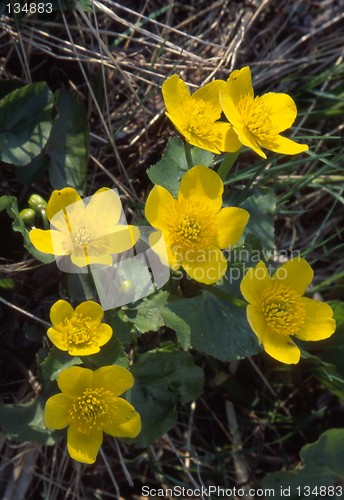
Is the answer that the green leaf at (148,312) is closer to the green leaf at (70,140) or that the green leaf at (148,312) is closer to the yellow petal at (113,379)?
the yellow petal at (113,379)

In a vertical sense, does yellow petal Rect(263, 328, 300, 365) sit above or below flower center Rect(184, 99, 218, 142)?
below

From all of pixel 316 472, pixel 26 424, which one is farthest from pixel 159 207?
pixel 316 472

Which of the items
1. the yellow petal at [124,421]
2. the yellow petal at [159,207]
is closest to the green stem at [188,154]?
the yellow petal at [159,207]

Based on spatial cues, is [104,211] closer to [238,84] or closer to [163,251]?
[163,251]

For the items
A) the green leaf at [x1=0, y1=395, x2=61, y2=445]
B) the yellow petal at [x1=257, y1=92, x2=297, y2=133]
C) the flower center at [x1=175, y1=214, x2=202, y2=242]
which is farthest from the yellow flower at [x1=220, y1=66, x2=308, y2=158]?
the green leaf at [x1=0, y1=395, x2=61, y2=445]

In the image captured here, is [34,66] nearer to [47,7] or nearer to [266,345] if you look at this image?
[47,7]

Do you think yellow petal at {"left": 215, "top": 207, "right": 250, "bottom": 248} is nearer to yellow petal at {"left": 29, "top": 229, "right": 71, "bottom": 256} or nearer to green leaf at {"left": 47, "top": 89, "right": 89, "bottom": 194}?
yellow petal at {"left": 29, "top": 229, "right": 71, "bottom": 256}

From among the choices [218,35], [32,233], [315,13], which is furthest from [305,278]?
[315,13]
